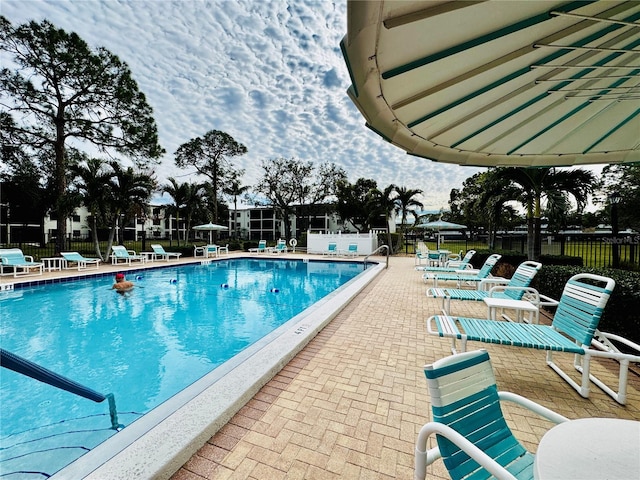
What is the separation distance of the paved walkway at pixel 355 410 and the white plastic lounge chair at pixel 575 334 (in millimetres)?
207

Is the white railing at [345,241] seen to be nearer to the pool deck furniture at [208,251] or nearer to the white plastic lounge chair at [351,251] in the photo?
the white plastic lounge chair at [351,251]

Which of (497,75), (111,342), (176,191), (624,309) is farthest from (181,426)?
(176,191)

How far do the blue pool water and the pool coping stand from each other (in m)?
1.08

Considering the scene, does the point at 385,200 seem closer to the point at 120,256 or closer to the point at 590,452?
the point at 120,256

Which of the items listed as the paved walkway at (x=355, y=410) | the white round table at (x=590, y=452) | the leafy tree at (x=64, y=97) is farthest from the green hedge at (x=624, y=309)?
the leafy tree at (x=64, y=97)

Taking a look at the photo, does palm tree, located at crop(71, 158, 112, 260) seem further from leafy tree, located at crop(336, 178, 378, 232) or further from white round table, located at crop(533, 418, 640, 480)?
leafy tree, located at crop(336, 178, 378, 232)

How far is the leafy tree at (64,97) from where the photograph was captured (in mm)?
13664

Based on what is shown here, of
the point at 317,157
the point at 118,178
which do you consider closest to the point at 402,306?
the point at 118,178

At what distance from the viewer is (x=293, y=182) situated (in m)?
33.1

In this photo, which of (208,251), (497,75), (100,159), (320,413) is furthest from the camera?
(208,251)

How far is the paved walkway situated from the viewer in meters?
2.00

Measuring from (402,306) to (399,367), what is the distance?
116 inches

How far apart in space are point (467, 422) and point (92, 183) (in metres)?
17.4

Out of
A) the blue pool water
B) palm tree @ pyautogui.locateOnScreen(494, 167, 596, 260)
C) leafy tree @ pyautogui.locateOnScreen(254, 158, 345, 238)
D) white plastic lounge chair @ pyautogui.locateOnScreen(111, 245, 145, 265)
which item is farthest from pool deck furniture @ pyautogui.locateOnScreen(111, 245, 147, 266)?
leafy tree @ pyautogui.locateOnScreen(254, 158, 345, 238)
